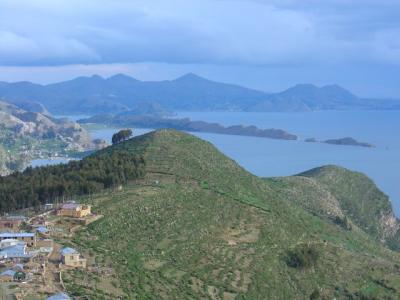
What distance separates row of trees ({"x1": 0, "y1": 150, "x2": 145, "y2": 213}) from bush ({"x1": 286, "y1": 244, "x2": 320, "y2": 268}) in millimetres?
16356

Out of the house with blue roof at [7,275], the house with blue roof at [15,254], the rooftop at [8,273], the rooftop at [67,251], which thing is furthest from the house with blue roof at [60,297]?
the house with blue roof at [15,254]

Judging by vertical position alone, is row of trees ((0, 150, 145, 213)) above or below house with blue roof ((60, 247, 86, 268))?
above

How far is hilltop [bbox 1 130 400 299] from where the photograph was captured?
36.0 metres

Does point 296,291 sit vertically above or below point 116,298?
below

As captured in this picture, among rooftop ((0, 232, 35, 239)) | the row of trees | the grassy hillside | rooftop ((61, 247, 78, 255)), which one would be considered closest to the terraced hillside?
rooftop ((61, 247, 78, 255))

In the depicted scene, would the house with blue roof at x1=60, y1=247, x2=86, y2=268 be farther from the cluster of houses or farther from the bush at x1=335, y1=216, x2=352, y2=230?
the bush at x1=335, y1=216, x2=352, y2=230

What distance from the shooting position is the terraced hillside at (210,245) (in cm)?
3550

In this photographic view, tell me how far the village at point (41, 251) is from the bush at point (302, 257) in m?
14.7

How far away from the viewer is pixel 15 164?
16038 centimetres

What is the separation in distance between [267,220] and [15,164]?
121m

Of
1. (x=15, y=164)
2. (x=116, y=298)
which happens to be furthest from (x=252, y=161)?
(x=116, y=298)

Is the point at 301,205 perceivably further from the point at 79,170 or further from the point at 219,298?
the point at 219,298

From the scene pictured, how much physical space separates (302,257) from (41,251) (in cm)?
1961

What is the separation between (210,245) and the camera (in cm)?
4316
